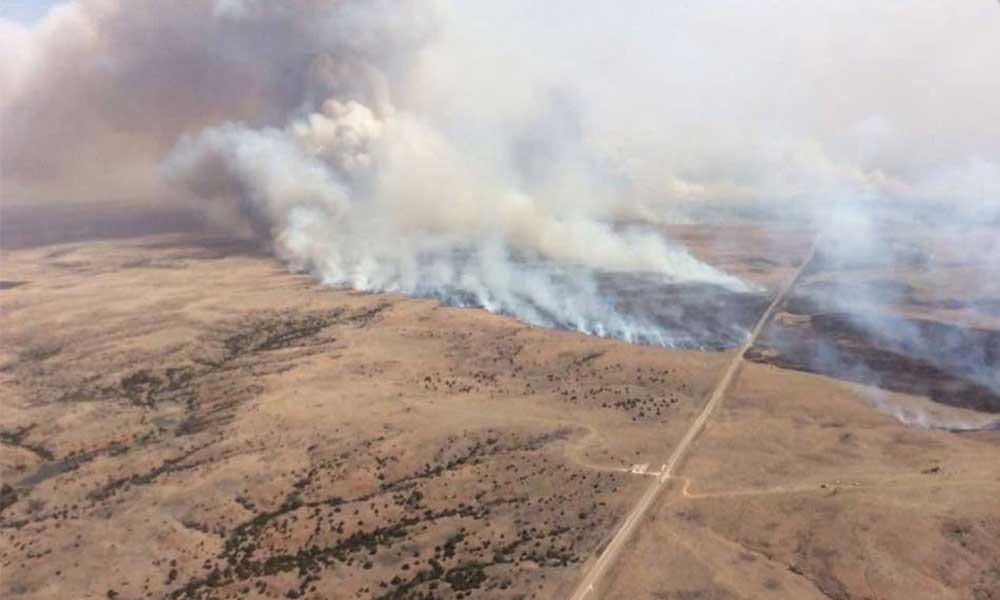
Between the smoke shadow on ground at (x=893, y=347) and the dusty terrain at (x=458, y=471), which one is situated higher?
the smoke shadow on ground at (x=893, y=347)

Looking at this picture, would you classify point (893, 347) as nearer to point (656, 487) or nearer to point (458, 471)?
point (656, 487)

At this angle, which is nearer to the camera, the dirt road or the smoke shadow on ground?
the dirt road

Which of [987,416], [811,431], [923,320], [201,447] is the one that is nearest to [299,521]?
[201,447]

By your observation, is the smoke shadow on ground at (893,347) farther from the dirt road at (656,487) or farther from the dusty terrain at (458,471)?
the dirt road at (656,487)

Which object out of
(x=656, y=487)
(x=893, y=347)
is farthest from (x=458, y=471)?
(x=893, y=347)

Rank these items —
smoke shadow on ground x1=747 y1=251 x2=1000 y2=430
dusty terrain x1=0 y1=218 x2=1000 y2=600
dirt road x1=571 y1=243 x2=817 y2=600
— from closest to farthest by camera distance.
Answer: dirt road x1=571 y1=243 x2=817 y2=600, dusty terrain x1=0 y1=218 x2=1000 y2=600, smoke shadow on ground x1=747 y1=251 x2=1000 y2=430

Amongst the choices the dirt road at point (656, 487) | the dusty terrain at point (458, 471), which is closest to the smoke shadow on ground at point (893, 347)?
the dusty terrain at point (458, 471)

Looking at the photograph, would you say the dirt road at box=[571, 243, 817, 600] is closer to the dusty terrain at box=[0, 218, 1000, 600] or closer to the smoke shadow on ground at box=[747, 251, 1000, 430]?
the dusty terrain at box=[0, 218, 1000, 600]

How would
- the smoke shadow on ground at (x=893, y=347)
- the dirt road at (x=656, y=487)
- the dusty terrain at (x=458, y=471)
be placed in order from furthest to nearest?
the smoke shadow on ground at (x=893, y=347)
the dusty terrain at (x=458, y=471)
the dirt road at (x=656, y=487)

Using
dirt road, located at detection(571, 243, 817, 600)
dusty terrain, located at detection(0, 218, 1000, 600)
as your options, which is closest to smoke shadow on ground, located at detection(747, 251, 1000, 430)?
dusty terrain, located at detection(0, 218, 1000, 600)
